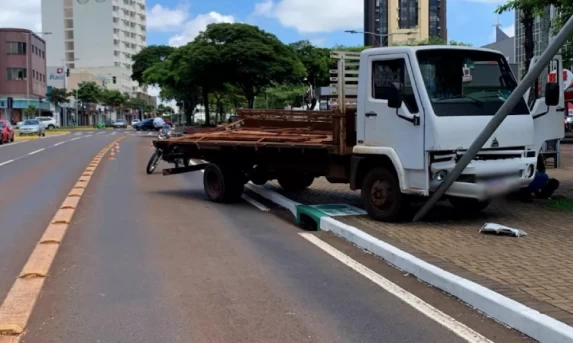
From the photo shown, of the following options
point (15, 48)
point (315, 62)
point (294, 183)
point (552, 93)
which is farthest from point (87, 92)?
point (552, 93)

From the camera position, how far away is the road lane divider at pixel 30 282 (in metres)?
5.34

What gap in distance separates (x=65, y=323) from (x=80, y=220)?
530 centimetres

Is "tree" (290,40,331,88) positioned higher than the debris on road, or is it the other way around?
"tree" (290,40,331,88)

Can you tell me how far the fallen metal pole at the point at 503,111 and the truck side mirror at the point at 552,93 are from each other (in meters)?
1.31

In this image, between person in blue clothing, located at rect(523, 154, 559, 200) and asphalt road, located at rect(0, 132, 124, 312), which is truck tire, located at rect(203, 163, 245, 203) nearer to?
asphalt road, located at rect(0, 132, 124, 312)

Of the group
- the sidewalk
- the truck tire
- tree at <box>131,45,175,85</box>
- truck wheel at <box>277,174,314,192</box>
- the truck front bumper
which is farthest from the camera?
Answer: tree at <box>131,45,175,85</box>

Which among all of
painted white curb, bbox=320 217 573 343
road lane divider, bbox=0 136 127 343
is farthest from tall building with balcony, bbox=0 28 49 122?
painted white curb, bbox=320 217 573 343

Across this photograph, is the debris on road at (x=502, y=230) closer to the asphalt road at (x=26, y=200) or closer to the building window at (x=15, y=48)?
the asphalt road at (x=26, y=200)

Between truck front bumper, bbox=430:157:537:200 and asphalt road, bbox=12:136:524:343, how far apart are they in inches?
65.5

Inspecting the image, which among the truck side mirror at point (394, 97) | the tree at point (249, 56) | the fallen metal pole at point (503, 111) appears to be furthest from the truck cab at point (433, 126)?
the tree at point (249, 56)

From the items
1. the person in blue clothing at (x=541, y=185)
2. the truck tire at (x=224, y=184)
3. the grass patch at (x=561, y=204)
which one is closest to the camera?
the person in blue clothing at (x=541, y=185)

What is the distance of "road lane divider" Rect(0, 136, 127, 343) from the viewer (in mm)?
5336

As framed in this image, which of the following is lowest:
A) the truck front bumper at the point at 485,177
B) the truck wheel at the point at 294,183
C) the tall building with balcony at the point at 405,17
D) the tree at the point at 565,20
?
the truck wheel at the point at 294,183

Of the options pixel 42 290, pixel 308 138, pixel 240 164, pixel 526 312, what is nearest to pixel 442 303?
pixel 526 312
